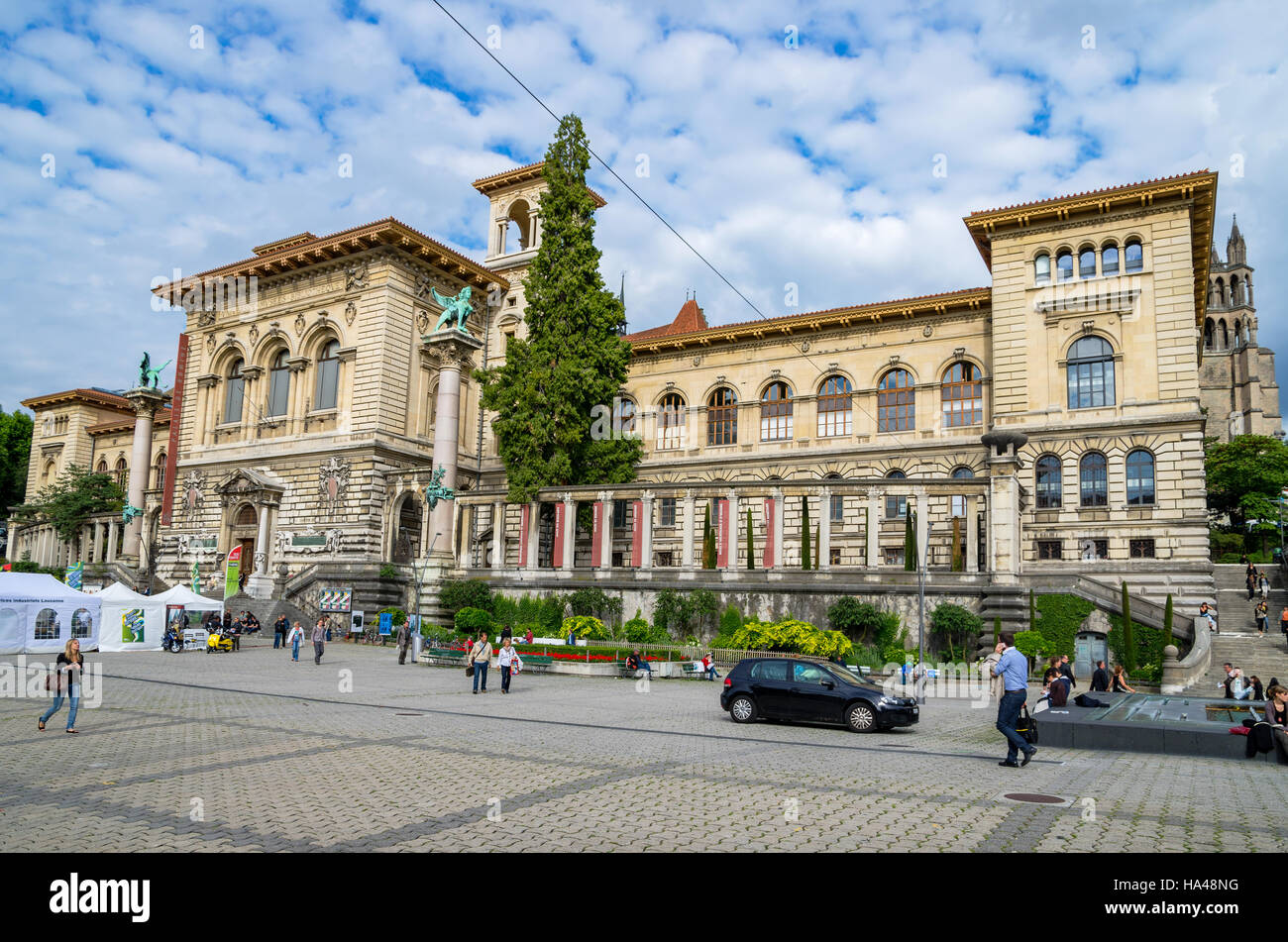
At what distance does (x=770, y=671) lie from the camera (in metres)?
17.6

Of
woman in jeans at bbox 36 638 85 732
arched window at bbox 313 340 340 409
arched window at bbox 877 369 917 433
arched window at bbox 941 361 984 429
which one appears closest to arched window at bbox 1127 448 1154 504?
arched window at bbox 941 361 984 429

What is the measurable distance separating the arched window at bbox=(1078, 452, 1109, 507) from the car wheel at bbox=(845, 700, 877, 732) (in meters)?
24.4

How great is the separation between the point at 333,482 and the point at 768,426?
22.4m

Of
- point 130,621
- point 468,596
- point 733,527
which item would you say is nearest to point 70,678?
point 130,621

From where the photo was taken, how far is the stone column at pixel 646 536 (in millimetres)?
34812

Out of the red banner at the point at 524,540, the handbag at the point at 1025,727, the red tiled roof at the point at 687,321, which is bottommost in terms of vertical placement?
the handbag at the point at 1025,727

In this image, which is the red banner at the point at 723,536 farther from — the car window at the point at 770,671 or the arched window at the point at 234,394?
the arched window at the point at 234,394

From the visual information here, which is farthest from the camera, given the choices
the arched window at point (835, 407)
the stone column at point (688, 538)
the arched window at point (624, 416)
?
the arched window at point (624, 416)

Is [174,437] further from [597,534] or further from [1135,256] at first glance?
[1135,256]

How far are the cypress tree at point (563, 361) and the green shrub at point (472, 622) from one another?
5.82m

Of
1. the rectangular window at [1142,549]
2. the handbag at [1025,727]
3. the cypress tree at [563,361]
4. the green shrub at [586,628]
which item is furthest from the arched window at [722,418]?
the handbag at [1025,727]

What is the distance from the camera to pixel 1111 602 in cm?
2864
